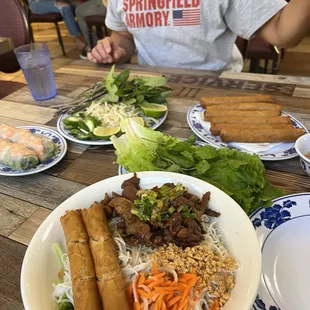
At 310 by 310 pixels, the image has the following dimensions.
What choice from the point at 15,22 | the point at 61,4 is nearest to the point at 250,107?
the point at 15,22

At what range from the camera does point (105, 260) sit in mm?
646

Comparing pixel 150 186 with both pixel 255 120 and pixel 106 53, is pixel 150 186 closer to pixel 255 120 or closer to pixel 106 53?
pixel 255 120

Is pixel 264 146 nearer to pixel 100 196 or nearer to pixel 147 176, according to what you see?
pixel 147 176

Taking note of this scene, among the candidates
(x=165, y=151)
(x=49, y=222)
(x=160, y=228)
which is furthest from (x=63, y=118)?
(x=160, y=228)

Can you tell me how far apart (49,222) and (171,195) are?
0.29 metres

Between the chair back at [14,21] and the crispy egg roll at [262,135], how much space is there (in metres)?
2.14

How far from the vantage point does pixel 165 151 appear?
97cm

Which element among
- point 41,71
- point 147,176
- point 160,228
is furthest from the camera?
point 41,71

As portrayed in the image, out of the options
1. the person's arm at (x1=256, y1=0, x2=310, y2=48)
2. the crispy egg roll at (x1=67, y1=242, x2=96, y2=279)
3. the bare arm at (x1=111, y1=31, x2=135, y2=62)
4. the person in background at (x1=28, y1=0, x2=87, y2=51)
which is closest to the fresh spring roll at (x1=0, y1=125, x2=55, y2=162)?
the crispy egg roll at (x1=67, y1=242, x2=96, y2=279)

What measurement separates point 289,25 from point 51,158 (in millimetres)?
1372

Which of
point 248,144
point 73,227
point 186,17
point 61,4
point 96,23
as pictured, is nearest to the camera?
point 73,227

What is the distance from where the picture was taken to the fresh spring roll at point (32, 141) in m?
1.10

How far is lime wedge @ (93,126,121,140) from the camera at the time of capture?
119 cm

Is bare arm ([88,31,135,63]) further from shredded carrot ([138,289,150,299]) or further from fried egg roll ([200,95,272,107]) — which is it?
shredded carrot ([138,289,150,299])
